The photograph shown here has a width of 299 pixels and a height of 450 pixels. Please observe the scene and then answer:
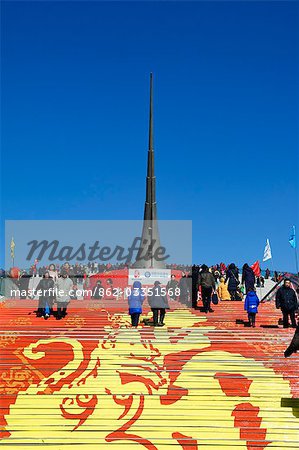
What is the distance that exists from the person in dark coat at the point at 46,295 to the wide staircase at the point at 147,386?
86 centimetres

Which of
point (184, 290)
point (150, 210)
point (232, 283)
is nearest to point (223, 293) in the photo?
point (232, 283)

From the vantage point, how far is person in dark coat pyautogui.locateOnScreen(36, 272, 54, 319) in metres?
18.3

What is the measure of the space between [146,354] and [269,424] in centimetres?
389

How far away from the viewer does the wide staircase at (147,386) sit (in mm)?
11914

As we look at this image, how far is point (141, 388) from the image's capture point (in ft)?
44.4

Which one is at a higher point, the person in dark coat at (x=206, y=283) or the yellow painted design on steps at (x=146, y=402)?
the person in dark coat at (x=206, y=283)

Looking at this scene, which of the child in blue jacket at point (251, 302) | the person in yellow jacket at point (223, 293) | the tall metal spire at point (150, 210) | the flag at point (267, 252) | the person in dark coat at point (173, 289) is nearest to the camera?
the child in blue jacket at point (251, 302)

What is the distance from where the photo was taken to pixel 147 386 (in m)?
13.6

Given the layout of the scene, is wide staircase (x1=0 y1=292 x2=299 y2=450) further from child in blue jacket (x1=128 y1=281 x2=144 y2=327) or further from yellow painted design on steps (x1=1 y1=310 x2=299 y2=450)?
child in blue jacket (x1=128 y1=281 x2=144 y2=327)

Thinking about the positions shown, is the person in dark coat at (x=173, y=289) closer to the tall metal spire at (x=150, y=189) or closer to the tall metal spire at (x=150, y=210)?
the tall metal spire at (x=150, y=210)

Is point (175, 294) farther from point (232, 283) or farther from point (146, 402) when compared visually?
Answer: point (146, 402)

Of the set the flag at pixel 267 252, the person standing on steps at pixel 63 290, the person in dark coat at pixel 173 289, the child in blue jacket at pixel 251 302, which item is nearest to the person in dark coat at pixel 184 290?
the person in dark coat at pixel 173 289

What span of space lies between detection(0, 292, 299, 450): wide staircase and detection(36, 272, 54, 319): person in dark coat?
86 cm

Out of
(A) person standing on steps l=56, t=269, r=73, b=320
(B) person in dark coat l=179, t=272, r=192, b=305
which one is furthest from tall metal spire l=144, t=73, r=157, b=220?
(A) person standing on steps l=56, t=269, r=73, b=320
